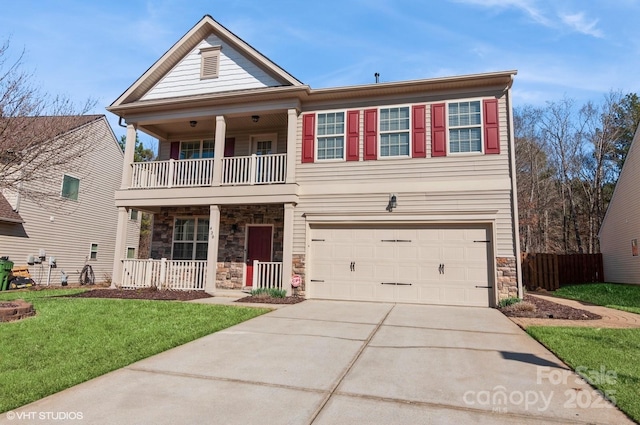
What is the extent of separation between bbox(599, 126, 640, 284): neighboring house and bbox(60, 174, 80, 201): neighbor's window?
2525 centimetres

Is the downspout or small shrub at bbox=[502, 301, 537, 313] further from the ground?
the downspout

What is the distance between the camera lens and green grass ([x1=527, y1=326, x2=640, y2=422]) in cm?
333

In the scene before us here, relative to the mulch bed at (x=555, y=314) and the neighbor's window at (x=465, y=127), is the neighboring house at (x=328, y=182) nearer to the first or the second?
the neighbor's window at (x=465, y=127)

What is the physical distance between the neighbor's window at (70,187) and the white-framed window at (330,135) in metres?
14.1

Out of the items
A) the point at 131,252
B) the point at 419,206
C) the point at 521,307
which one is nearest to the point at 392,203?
the point at 419,206

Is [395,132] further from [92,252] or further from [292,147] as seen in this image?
[92,252]

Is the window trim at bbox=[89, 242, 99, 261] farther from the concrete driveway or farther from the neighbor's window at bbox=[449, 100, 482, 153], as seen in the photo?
the neighbor's window at bbox=[449, 100, 482, 153]

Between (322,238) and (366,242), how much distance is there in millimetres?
1363

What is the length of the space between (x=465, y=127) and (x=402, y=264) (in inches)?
170

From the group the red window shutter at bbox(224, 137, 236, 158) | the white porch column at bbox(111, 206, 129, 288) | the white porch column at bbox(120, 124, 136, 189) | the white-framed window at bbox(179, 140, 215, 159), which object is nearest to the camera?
the white porch column at bbox(111, 206, 129, 288)

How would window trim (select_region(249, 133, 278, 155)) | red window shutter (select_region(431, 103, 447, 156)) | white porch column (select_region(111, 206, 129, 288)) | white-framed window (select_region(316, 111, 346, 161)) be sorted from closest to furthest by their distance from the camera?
red window shutter (select_region(431, 103, 447, 156)) < white-framed window (select_region(316, 111, 346, 161)) < white porch column (select_region(111, 206, 129, 288)) < window trim (select_region(249, 133, 278, 155))

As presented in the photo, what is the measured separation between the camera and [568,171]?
26.0m

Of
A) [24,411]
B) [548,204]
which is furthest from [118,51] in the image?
[548,204]

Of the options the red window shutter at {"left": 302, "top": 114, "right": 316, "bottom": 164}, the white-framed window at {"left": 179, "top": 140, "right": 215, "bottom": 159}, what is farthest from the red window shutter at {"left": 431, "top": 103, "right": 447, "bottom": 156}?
the white-framed window at {"left": 179, "top": 140, "right": 215, "bottom": 159}
